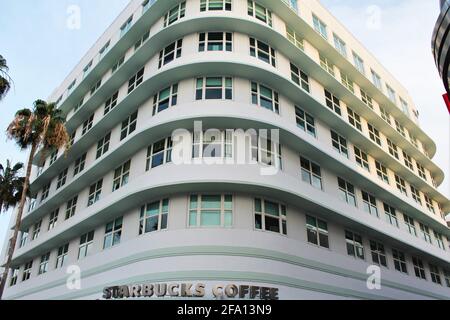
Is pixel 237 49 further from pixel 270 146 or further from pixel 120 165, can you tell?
pixel 120 165

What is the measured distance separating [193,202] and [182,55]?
8.40 m

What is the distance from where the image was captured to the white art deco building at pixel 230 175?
16906mm

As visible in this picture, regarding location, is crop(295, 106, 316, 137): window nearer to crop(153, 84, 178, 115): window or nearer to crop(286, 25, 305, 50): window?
crop(286, 25, 305, 50): window

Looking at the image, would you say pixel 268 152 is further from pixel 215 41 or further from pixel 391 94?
pixel 391 94

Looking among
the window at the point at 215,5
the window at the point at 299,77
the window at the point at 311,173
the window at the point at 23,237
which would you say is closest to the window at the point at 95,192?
the window at the point at 23,237

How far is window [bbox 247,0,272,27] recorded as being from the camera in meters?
22.2

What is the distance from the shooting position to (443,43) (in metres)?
17.5

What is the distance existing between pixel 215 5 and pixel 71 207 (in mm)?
16506

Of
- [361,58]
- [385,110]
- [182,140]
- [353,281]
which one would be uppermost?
[361,58]

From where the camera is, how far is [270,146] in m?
19.3

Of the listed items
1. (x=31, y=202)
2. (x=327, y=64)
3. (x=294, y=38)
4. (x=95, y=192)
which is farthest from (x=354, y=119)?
(x=31, y=202)

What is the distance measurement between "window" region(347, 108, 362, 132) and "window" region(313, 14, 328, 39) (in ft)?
19.3

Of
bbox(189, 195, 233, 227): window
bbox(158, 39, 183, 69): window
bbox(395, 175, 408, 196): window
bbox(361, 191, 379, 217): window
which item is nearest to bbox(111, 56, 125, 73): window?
bbox(158, 39, 183, 69): window
